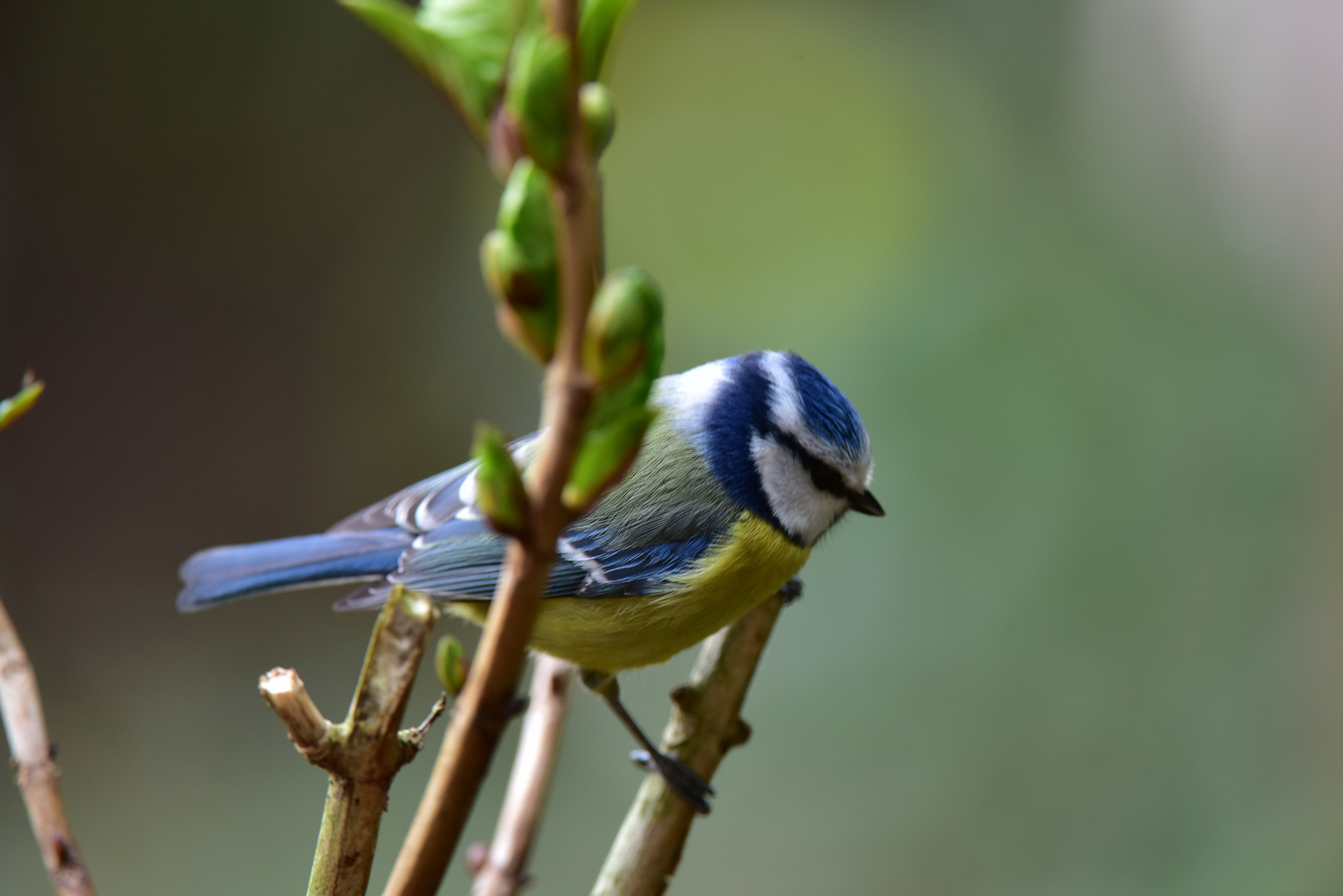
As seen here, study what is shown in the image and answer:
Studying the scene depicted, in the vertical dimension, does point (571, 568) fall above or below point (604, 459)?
below

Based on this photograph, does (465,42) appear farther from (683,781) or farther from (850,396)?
(850,396)

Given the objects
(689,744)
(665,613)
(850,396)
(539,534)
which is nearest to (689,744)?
(689,744)

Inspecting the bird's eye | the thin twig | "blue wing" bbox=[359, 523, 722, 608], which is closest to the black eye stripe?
the bird's eye

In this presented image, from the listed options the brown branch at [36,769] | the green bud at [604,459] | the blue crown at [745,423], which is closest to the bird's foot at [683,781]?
the blue crown at [745,423]

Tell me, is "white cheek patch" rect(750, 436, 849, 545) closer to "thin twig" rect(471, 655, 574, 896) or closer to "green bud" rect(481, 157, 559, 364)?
"thin twig" rect(471, 655, 574, 896)

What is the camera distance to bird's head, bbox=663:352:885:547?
93cm

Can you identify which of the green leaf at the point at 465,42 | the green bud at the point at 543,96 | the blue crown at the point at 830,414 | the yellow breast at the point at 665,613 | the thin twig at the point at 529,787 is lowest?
the thin twig at the point at 529,787

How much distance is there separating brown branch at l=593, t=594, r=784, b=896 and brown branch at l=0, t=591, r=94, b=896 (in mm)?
380

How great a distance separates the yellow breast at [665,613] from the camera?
90 cm

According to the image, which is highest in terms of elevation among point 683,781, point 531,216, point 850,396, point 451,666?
point 850,396

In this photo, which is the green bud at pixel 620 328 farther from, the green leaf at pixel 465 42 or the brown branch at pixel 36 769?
the brown branch at pixel 36 769

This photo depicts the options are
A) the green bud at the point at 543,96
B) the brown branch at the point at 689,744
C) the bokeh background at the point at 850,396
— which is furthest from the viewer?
the bokeh background at the point at 850,396

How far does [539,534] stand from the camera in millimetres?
180

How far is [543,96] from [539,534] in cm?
8
